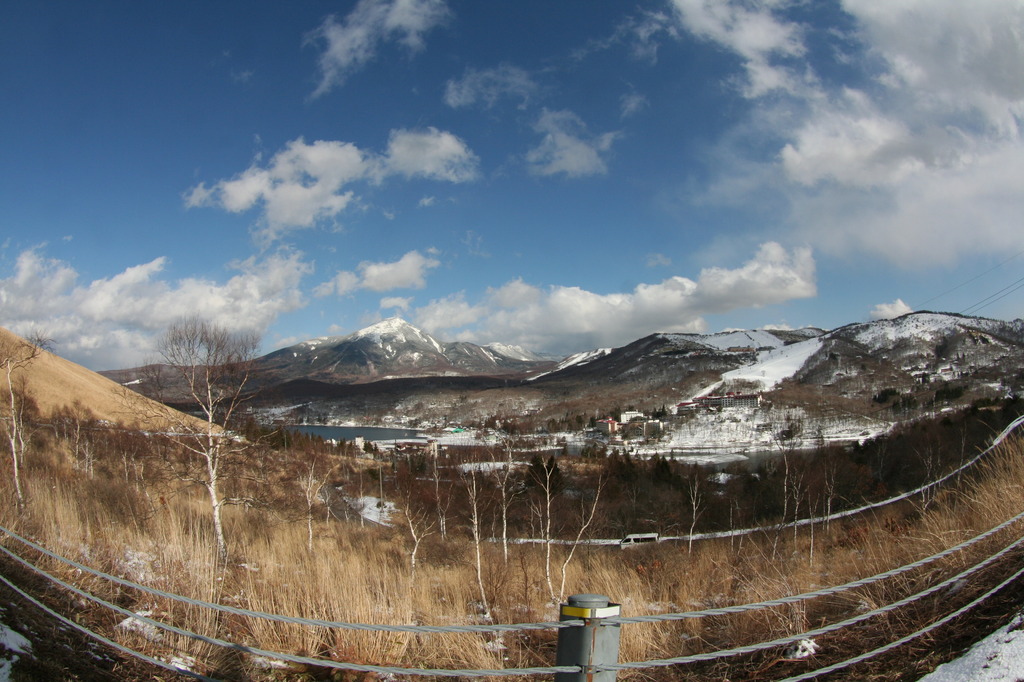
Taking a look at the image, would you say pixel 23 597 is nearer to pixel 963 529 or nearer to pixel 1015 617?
pixel 1015 617

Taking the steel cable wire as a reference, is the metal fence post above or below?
above

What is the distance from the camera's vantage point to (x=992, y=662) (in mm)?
2879

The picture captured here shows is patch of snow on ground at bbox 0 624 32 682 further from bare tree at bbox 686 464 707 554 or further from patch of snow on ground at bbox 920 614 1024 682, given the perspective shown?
bare tree at bbox 686 464 707 554

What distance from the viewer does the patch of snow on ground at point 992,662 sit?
9.15 ft

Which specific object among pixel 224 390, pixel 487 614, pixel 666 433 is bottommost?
pixel 666 433

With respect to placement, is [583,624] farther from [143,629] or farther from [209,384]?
[209,384]

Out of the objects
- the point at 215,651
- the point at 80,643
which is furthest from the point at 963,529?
the point at 80,643

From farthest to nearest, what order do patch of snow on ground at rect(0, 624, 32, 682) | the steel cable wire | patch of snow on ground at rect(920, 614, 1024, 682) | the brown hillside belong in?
the brown hillside < patch of snow on ground at rect(0, 624, 32, 682) < patch of snow on ground at rect(920, 614, 1024, 682) < the steel cable wire

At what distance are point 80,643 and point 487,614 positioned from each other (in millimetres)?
3600

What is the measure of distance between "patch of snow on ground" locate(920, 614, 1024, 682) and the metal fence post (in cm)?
197

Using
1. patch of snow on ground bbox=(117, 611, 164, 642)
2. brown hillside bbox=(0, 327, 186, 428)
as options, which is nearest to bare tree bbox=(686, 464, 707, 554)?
patch of snow on ground bbox=(117, 611, 164, 642)

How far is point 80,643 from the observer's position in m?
3.88

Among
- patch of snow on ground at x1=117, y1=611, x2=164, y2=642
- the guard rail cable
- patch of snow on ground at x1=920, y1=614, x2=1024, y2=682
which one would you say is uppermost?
the guard rail cable

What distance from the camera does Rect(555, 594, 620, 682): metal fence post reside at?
2.31 meters
